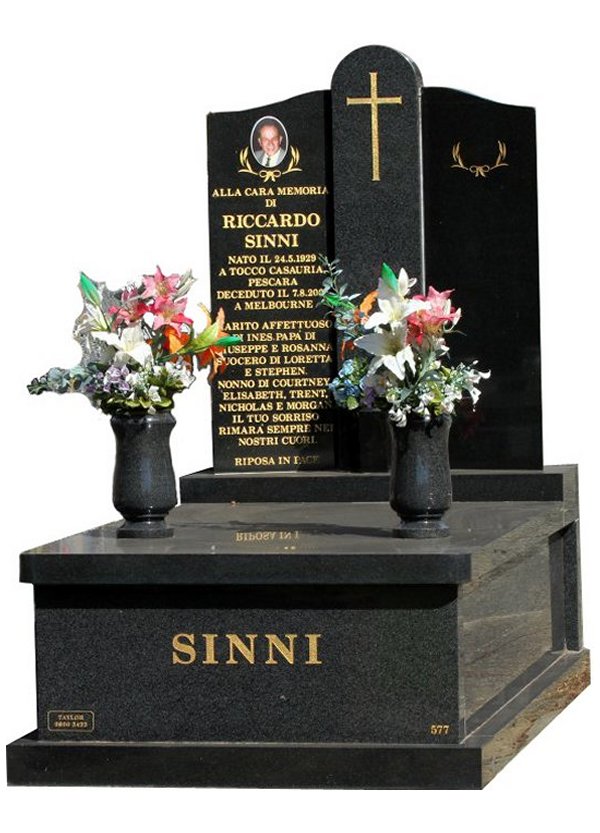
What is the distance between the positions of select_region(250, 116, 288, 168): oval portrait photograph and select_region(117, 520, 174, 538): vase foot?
2.31 metres

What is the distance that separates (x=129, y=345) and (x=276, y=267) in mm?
1831

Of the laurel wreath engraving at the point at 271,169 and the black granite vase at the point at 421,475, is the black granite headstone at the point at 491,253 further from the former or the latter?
the black granite vase at the point at 421,475

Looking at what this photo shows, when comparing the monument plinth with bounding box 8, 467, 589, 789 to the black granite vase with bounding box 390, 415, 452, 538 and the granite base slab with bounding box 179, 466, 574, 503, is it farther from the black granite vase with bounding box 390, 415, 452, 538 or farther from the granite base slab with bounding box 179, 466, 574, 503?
the granite base slab with bounding box 179, 466, 574, 503

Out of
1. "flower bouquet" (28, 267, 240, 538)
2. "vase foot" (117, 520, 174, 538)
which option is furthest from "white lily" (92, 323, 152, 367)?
"vase foot" (117, 520, 174, 538)

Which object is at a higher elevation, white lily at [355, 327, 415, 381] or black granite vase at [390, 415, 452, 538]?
white lily at [355, 327, 415, 381]

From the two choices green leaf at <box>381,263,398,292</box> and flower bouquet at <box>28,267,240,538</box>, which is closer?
green leaf at <box>381,263,398,292</box>

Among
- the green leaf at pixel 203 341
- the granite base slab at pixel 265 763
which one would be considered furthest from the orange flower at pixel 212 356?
the granite base slab at pixel 265 763

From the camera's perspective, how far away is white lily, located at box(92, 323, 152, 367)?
32.8ft

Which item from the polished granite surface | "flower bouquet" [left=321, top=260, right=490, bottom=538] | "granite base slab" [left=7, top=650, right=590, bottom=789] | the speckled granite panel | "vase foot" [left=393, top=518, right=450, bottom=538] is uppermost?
"flower bouquet" [left=321, top=260, right=490, bottom=538]

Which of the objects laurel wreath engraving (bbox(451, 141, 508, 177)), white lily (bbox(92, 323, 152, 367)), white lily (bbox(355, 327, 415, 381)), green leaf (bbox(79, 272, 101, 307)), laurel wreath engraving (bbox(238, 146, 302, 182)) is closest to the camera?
white lily (bbox(355, 327, 415, 381))

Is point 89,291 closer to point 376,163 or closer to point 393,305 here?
point 393,305

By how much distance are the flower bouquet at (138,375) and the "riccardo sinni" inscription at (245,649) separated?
2.39 feet

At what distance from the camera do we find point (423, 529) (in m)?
9.76

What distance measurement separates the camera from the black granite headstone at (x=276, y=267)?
11680mm
